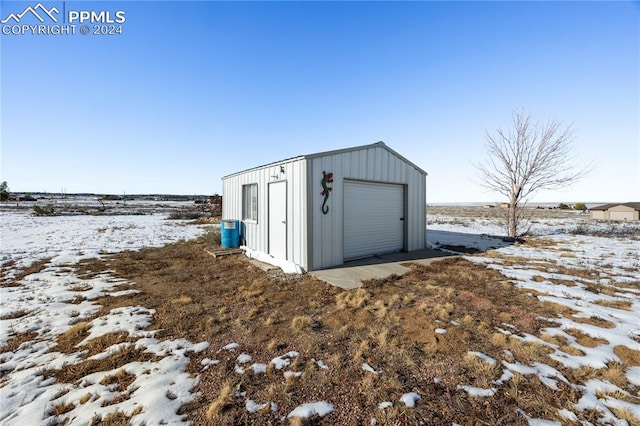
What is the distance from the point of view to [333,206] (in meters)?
6.80

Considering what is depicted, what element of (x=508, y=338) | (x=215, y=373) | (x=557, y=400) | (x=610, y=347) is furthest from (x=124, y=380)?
(x=610, y=347)

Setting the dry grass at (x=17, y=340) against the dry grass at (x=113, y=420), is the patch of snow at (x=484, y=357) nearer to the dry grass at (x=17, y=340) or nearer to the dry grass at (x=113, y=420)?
the dry grass at (x=113, y=420)

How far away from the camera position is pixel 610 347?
3.14 m

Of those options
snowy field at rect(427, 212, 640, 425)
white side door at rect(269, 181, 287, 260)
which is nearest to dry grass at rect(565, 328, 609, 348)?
snowy field at rect(427, 212, 640, 425)

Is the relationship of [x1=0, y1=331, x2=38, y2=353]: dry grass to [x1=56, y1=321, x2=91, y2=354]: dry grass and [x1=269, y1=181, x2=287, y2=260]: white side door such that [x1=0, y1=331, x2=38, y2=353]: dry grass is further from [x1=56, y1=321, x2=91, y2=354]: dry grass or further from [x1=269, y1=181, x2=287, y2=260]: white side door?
[x1=269, y1=181, x2=287, y2=260]: white side door

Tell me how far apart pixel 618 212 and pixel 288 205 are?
34.0 metres

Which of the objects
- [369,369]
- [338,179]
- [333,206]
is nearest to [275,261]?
[333,206]

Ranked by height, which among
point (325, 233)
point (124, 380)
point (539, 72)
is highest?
point (539, 72)

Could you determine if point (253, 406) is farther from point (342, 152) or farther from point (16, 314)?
point (342, 152)

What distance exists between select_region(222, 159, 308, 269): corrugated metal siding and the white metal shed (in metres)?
0.02

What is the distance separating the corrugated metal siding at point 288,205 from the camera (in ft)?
21.0

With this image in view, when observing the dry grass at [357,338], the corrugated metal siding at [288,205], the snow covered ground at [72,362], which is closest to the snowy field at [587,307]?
the dry grass at [357,338]

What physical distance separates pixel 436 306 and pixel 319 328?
81.0 inches

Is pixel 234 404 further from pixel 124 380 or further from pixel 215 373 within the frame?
pixel 124 380
